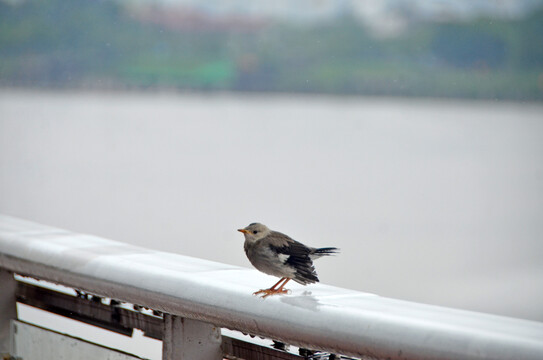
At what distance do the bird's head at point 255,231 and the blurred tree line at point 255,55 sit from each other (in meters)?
1.74

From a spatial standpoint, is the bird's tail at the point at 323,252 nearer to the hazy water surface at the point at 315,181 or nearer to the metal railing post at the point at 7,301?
the metal railing post at the point at 7,301

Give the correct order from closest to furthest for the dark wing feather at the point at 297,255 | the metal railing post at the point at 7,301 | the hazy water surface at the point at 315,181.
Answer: the dark wing feather at the point at 297,255 → the metal railing post at the point at 7,301 → the hazy water surface at the point at 315,181

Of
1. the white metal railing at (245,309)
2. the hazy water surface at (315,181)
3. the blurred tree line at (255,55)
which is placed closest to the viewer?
the white metal railing at (245,309)

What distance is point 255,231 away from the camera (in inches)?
48.0

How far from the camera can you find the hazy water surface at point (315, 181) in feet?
12.6

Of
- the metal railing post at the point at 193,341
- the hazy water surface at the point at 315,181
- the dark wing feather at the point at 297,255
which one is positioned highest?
the hazy water surface at the point at 315,181

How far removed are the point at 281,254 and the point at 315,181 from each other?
4.95 m

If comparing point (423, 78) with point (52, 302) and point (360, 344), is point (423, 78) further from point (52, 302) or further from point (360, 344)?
point (360, 344)

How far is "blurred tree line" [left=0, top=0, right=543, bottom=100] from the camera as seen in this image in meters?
3.35

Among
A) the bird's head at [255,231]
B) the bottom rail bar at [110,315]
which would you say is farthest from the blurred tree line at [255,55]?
the bottom rail bar at [110,315]

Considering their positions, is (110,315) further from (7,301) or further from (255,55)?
(255,55)

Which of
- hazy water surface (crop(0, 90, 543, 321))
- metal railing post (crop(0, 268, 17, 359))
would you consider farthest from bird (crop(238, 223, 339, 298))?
hazy water surface (crop(0, 90, 543, 321))

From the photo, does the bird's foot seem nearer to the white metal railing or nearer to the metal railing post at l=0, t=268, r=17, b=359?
the white metal railing

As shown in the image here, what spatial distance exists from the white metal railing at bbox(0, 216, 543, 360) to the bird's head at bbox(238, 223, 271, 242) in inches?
2.6
